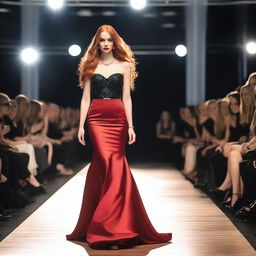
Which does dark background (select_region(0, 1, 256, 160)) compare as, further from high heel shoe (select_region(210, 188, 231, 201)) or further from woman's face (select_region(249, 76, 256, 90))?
woman's face (select_region(249, 76, 256, 90))

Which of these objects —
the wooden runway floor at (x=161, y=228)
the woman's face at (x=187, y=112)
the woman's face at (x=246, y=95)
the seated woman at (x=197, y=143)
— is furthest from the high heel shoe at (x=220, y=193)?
the woman's face at (x=187, y=112)

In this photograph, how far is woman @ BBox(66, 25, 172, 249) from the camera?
4570mm

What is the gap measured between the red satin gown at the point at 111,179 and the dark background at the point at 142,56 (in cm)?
673

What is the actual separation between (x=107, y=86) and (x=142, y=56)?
369 inches

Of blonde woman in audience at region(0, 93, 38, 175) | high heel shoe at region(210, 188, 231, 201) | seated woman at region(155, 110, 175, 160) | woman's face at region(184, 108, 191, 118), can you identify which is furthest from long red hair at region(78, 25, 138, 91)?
seated woman at region(155, 110, 175, 160)

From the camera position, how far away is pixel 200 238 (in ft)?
15.6

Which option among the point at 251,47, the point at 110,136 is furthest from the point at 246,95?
the point at 251,47

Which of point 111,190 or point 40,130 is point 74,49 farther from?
point 111,190

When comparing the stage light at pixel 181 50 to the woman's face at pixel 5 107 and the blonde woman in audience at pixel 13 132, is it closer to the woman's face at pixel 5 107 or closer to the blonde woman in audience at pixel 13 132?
the blonde woman in audience at pixel 13 132

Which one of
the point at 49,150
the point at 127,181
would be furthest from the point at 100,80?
the point at 49,150

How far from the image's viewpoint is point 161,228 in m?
5.21

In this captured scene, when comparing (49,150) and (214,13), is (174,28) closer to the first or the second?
(214,13)

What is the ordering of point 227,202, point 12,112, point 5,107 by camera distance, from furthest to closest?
point 12,112, point 5,107, point 227,202

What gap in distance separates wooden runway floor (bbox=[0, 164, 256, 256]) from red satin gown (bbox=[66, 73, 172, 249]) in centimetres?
14
